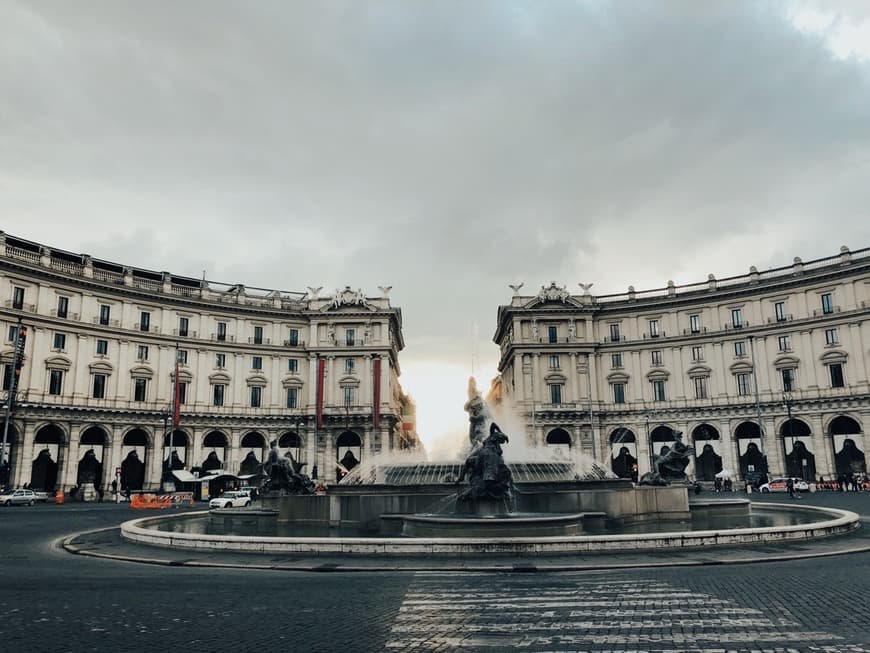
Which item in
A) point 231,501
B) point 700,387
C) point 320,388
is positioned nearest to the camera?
point 231,501

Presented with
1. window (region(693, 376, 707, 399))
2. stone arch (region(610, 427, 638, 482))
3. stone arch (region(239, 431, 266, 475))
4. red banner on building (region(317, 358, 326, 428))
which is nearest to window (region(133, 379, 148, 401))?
stone arch (region(239, 431, 266, 475))

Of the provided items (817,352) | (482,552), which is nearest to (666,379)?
(817,352)

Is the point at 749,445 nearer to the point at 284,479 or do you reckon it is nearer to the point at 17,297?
the point at 284,479

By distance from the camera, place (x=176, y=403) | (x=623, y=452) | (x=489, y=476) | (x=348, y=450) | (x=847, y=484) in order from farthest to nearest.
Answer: (x=623, y=452) → (x=348, y=450) → (x=176, y=403) → (x=847, y=484) → (x=489, y=476)

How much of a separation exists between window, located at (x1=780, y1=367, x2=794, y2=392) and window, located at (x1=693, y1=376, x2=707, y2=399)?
7489 mm

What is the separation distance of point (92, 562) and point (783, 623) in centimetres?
1454

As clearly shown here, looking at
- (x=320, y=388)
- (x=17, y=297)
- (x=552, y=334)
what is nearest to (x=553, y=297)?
(x=552, y=334)

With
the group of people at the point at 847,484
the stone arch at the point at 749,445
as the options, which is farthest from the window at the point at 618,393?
the group of people at the point at 847,484

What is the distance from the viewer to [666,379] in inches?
2830

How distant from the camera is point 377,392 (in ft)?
235

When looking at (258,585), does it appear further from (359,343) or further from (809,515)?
(359,343)

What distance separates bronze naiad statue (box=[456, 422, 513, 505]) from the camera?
19.2 metres

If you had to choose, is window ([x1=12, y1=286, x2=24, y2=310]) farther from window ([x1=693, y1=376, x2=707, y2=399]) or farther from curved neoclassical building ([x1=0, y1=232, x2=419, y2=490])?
window ([x1=693, y1=376, x2=707, y2=399])

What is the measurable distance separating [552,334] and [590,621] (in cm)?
6905
